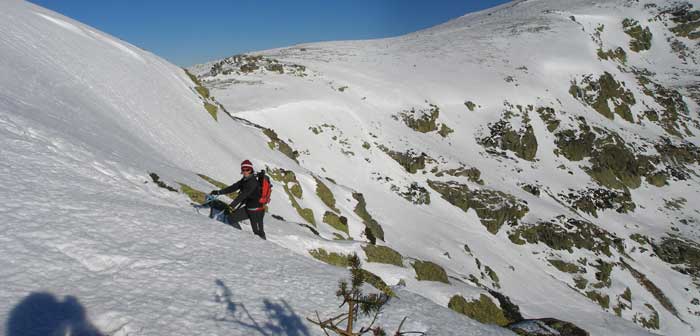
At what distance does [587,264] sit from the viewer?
38625 mm

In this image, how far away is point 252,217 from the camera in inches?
375

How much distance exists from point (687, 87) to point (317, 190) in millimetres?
91908

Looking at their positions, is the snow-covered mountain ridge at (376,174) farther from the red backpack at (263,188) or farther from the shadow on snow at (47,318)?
the red backpack at (263,188)

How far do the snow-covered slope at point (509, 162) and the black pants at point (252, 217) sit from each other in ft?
7.75

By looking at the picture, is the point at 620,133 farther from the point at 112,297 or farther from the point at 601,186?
the point at 112,297

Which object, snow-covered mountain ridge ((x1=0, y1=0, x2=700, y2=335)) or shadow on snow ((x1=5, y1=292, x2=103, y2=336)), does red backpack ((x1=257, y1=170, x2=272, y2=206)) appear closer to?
snow-covered mountain ridge ((x1=0, y1=0, x2=700, y2=335))

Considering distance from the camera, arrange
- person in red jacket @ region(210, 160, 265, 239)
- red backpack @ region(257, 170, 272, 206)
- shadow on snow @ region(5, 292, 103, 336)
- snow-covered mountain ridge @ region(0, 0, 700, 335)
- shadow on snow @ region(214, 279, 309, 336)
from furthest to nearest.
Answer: red backpack @ region(257, 170, 272, 206)
person in red jacket @ region(210, 160, 265, 239)
snow-covered mountain ridge @ region(0, 0, 700, 335)
shadow on snow @ region(214, 279, 309, 336)
shadow on snow @ region(5, 292, 103, 336)

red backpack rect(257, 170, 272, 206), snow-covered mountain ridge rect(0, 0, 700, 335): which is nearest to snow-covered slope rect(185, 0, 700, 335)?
snow-covered mountain ridge rect(0, 0, 700, 335)

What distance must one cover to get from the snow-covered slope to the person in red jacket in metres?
2.43

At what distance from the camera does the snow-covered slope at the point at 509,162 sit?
32.6 meters

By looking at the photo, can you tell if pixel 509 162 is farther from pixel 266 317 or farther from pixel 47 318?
pixel 47 318

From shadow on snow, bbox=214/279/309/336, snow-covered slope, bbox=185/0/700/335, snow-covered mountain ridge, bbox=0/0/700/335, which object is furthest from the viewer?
snow-covered slope, bbox=185/0/700/335

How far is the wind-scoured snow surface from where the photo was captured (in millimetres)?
4621

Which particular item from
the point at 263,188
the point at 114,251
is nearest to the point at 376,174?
the point at 263,188
